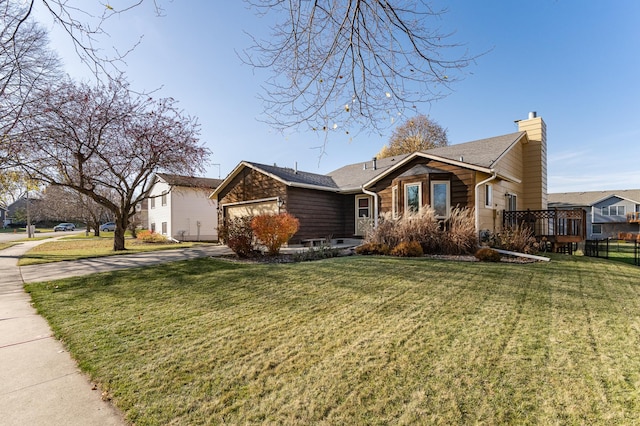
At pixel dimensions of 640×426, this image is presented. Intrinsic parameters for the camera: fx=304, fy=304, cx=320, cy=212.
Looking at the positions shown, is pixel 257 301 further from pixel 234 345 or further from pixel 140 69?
pixel 140 69

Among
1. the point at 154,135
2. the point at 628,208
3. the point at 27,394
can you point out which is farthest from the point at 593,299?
the point at 628,208

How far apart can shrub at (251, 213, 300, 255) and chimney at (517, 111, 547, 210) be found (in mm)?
12429

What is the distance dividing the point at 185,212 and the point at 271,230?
582 inches

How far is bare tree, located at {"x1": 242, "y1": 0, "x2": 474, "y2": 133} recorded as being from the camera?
4.06m

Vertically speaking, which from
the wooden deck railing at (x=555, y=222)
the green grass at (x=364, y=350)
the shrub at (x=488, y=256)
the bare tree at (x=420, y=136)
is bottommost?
the green grass at (x=364, y=350)

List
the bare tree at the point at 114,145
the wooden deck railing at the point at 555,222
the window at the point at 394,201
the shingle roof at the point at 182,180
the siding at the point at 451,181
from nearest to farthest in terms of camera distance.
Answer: the wooden deck railing at the point at 555,222, the siding at the point at 451,181, the bare tree at the point at 114,145, the window at the point at 394,201, the shingle roof at the point at 182,180

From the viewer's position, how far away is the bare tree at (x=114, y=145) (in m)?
12.7

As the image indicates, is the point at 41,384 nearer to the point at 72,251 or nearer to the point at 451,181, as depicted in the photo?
the point at 451,181

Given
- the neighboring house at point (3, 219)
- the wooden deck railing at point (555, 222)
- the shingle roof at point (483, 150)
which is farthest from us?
the neighboring house at point (3, 219)

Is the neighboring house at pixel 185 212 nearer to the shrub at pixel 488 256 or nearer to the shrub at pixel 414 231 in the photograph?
the shrub at pixel 414 231

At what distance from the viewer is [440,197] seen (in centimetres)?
1234

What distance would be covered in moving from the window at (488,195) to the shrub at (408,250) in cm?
447

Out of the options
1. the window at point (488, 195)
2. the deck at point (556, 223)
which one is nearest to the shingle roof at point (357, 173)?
the window at point (488, 195)

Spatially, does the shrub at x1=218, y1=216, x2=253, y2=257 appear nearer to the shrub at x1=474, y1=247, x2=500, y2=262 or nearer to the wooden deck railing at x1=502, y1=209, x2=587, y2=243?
the shrub at x1=474, y1=247, x2=500, y2=262
